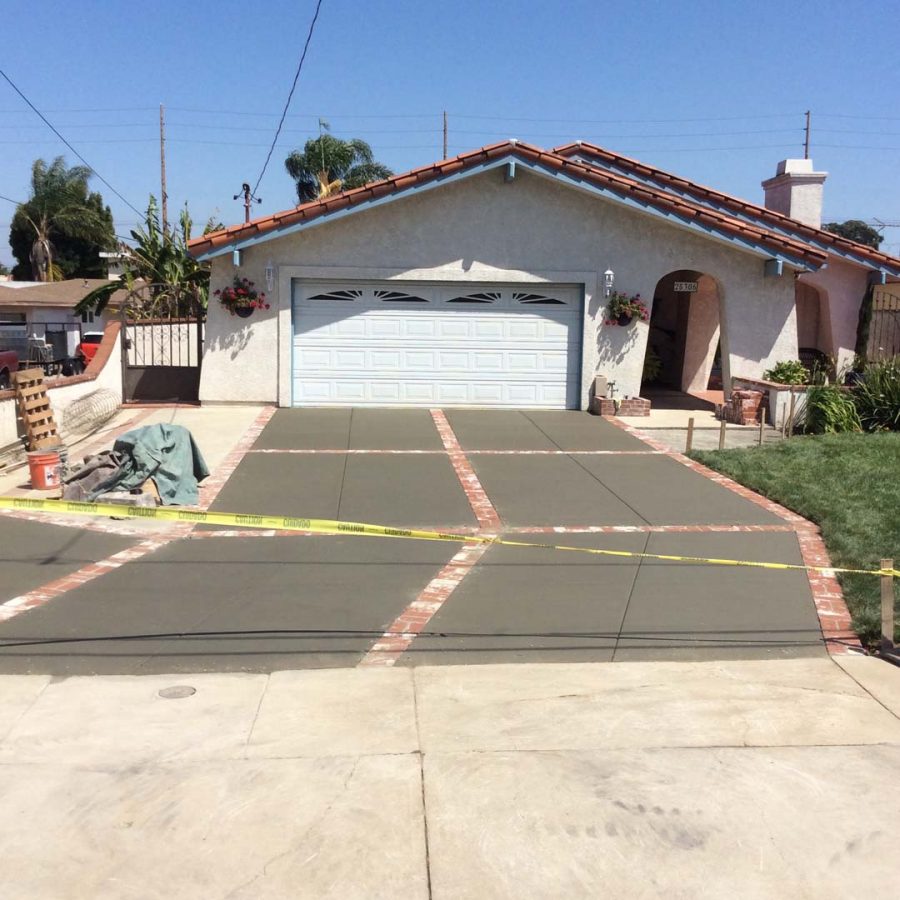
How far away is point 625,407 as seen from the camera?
655 inches

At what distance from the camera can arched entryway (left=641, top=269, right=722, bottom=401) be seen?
66.3 feet

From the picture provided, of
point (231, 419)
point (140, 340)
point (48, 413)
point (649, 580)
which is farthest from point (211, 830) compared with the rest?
point (140, 340)

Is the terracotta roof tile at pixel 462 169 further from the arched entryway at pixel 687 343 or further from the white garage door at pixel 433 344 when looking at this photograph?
the arched entryway at pixel 687 343

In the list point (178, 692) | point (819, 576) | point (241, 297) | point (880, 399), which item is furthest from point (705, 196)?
point (178, 692)

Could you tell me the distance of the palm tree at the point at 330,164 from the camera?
129 ft

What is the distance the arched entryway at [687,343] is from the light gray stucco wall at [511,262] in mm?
2410

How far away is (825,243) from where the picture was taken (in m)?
18.2

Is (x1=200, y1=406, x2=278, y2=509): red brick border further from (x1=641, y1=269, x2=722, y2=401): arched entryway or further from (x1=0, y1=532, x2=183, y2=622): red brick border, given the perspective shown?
(x1=641, y1=269, x2=722, y2=401): arched entryway

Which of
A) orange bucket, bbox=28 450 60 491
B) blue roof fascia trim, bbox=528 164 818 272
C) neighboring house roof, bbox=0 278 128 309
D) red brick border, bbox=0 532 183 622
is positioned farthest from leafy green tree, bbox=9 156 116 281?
red brick border, bbox=0 532 183 622

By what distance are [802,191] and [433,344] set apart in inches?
369

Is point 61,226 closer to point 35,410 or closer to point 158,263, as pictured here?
point 158,263

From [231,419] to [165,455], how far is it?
18.4 ft

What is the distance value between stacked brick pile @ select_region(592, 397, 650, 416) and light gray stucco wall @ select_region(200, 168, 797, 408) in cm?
51

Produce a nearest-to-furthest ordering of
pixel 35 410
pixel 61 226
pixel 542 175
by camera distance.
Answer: pixel 35 410 < pixel 542 175 < pixel 61 226
